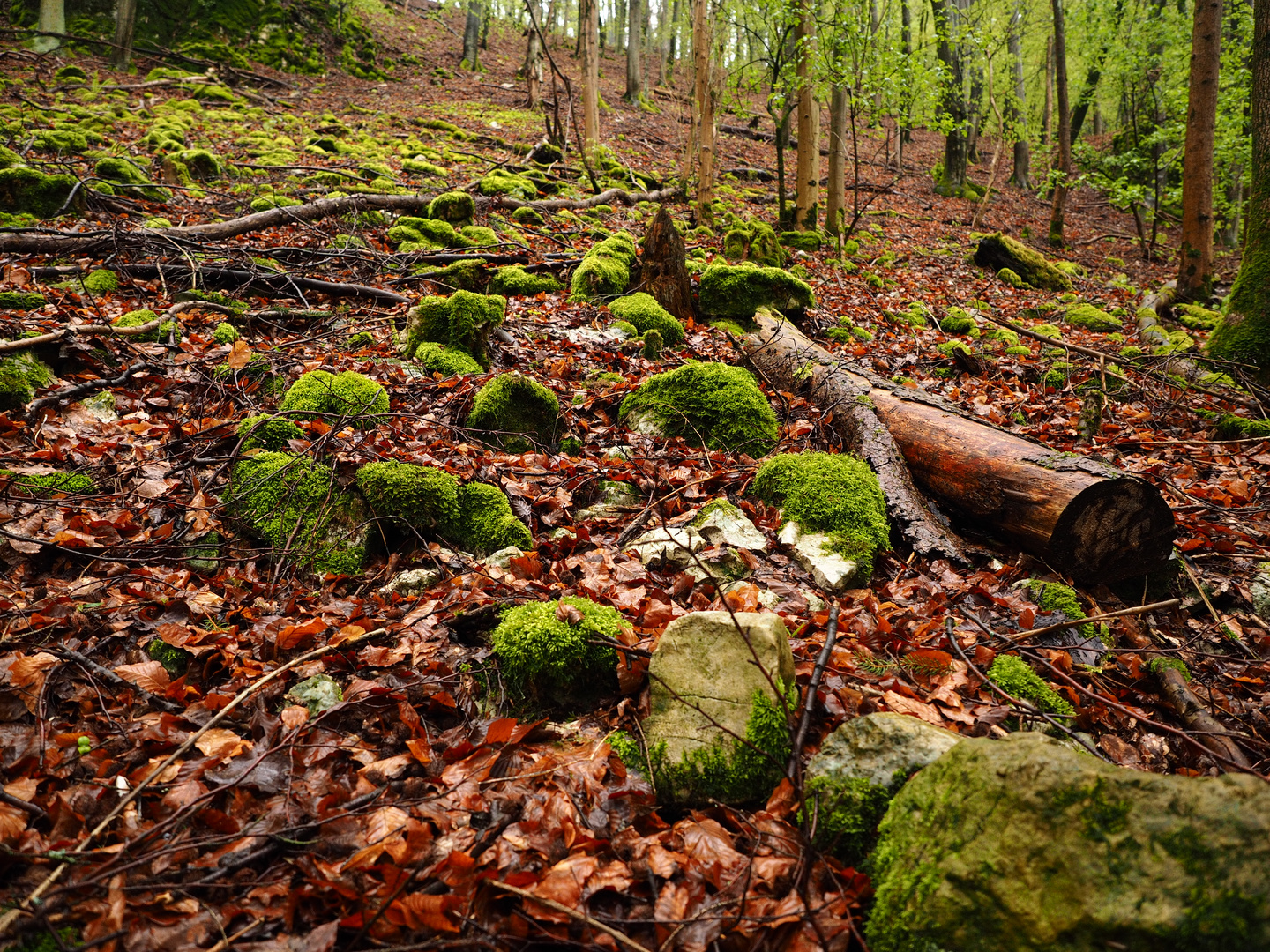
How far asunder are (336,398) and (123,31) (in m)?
21.9

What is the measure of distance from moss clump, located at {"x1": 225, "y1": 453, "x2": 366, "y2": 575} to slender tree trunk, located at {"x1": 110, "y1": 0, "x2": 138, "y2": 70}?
21.7m

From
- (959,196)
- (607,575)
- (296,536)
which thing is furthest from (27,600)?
(959,196)

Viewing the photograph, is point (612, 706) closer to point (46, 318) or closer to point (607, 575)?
point (607, 575)

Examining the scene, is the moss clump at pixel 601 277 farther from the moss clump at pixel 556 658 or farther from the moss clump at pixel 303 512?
the moss clump at pixel 556 658

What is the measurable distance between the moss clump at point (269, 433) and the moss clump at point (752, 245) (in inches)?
319

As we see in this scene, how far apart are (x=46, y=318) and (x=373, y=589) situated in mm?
4640

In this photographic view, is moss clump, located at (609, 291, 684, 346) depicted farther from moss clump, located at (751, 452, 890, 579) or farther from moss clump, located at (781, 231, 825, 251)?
moss clump, located at (781, 231, 825, 251)

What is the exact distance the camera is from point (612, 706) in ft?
9.04

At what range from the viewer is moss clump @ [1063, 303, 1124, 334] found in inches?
403

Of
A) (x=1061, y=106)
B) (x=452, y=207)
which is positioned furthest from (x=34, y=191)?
(x=1061, y=106)

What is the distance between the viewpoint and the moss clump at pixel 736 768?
2.26 m

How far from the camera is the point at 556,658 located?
2.73m

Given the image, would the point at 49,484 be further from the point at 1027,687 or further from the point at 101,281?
the point at 1027,687

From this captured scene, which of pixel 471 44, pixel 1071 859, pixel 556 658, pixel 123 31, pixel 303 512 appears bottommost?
pixel 556 658
